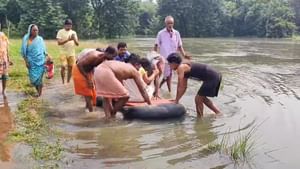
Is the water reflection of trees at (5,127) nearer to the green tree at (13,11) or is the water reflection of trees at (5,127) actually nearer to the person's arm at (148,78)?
the person's arm at (148,78)

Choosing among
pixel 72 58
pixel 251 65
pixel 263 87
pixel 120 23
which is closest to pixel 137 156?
pixel 72 58

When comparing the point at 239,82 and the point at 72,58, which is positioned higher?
the point at 72,58

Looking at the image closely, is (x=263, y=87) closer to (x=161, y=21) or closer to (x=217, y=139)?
(x=217, y=139)

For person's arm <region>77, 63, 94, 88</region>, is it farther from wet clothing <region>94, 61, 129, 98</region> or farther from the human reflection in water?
the human reflection in water

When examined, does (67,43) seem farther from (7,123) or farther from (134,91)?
(7,123)

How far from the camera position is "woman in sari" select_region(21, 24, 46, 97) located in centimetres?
977

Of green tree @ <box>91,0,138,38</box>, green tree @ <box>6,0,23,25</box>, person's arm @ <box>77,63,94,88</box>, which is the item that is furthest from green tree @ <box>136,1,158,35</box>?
person's arm @ <box>77,63,94,88</box>

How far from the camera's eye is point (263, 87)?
12727mm

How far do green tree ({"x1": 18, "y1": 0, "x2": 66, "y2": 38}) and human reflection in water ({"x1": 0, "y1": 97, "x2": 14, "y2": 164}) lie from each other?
108 feet

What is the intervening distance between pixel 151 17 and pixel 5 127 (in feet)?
220

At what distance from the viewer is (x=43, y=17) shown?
4162 cm

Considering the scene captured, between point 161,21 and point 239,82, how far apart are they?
50.9 metres

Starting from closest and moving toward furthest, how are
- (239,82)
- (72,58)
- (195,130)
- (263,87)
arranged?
(195,130)
(72,58)
(263,87)
(239,82)

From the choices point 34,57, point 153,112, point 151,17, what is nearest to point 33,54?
point 34,57
